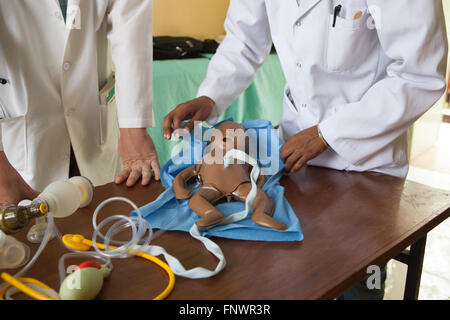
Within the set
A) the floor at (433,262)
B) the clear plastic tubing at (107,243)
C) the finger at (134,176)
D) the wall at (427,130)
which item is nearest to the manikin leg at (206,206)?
the clear plastic tubing at (107,243)

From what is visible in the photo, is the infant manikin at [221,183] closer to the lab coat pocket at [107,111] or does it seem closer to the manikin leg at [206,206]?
the manikin leg at [206,206]

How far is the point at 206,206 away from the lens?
817 millimetres

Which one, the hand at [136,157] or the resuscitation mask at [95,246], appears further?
the hand at [136,157]

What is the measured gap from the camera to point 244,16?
1290mm

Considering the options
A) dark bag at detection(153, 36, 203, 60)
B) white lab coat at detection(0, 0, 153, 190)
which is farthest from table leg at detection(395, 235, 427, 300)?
dark bag at detection(153, 36, 203, 60)

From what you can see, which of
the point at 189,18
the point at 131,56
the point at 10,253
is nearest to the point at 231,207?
the point at 10,253

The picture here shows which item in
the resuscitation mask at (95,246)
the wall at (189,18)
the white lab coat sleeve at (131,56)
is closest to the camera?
the resuscitation mask at (95,246)

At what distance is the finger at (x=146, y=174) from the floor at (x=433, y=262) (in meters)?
1.28

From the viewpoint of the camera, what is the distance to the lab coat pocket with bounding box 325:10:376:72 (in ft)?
3.24

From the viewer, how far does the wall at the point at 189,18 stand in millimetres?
3205

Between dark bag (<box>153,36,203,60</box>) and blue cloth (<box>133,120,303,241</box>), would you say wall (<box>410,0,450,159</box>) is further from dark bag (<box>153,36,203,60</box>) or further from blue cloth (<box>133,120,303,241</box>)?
blue cloth (<box>133,120,303,241</box>)
